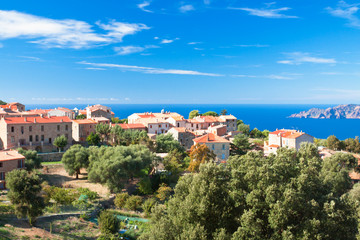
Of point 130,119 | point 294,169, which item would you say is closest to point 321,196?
point 294,169

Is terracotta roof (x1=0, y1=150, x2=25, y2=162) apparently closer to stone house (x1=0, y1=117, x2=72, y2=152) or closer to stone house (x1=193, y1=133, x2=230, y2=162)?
stone house (x1=0, y1=117, x2=72, y2=152)

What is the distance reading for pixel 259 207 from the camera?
41.2 feet

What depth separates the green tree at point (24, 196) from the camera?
63.3 ft

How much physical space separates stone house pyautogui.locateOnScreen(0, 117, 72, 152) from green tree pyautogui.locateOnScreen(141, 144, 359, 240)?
114 ft

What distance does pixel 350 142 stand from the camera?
182 feet

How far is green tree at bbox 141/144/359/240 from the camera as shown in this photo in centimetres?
1184

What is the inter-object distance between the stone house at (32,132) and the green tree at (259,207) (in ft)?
114

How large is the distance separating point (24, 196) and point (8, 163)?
524 inches

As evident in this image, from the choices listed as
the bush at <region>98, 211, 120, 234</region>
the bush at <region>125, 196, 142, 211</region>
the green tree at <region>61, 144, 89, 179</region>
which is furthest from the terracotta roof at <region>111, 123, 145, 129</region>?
the bush at <region>98, 211, 120, 234</region>

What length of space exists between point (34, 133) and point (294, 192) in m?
41.1

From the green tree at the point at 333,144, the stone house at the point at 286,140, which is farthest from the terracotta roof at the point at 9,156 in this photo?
the green tree at the point at 333,144

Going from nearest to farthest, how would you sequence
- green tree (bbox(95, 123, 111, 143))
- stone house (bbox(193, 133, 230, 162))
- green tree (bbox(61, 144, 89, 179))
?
green tree (bbox(61, 144, 89, 179)), stone house (bbox(193, 133, 230, 162)), green tree (bbox(95, 123, 111, 143))

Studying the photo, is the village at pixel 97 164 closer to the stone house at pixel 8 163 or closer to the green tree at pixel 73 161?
the stone house at pixel 8 163

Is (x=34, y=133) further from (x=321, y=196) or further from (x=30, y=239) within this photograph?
(x=321, y=196)
